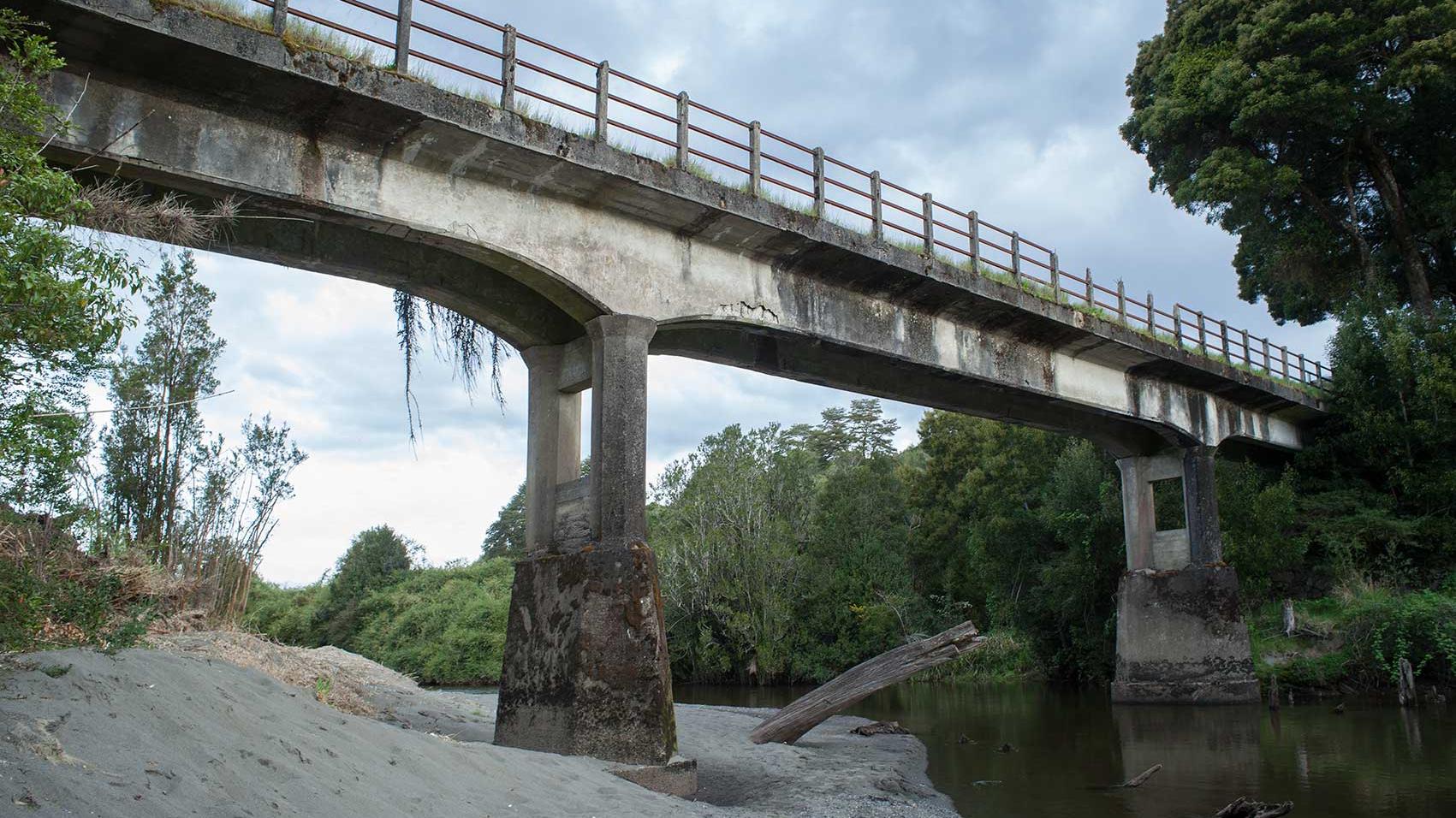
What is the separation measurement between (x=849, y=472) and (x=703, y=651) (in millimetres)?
9782

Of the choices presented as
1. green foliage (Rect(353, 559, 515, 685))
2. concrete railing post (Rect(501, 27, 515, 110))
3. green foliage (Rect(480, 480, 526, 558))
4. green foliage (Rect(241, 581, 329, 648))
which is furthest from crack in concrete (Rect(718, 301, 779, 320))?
green foliage (Rect(480, 480, 526, 558))

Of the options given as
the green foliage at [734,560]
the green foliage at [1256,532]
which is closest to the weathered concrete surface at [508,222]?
the green foliage at [1256,532]

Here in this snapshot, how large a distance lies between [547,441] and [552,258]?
93.8 inches

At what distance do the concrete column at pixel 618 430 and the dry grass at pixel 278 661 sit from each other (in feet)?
10.1

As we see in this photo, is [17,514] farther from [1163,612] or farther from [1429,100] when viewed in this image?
[1429,100]

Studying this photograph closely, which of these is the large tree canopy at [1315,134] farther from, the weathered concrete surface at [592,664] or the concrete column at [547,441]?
the weathered concrete surface at [592,664]

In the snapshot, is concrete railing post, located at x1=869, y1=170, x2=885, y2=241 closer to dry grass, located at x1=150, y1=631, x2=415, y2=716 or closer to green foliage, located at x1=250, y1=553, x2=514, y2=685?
dry grass, located at x1=150, y1=631, x2=415, y2=716

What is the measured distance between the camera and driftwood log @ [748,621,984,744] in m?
13.5

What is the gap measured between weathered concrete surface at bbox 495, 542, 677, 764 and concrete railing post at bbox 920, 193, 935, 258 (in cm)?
745

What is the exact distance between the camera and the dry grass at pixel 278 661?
8.98 meters

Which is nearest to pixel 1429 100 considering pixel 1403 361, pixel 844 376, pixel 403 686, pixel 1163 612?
pixel 1403 361

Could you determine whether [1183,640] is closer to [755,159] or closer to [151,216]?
[755,159]

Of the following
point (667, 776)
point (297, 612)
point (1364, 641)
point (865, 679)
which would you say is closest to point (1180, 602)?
point (1364, 641)

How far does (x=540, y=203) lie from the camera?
460 inches
